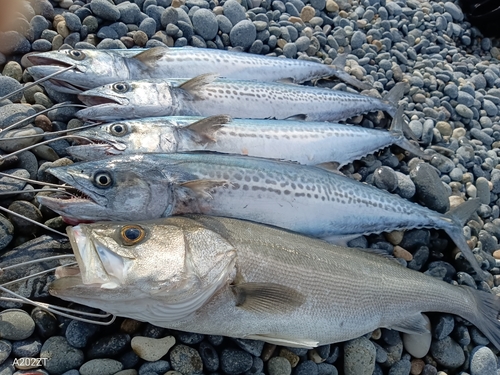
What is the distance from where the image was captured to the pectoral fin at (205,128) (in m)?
3.35

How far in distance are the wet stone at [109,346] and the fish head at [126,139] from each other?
1390 mm

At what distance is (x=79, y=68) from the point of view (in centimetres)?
370

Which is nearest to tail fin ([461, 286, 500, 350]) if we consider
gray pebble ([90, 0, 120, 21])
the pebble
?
the pebble

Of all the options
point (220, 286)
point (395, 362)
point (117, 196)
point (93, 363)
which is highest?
point (117, 196)

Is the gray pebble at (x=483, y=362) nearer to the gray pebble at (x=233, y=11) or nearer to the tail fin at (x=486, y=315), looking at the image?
the tail fin at (x=486, y=315)

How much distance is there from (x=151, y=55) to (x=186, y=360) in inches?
112

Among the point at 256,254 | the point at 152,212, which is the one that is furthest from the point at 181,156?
the point at 256,254

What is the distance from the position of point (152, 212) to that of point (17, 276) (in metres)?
1.02

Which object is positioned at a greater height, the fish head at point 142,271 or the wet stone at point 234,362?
the fish head at point 142,271

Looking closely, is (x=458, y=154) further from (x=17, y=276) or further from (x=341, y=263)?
(x=17, y=276)

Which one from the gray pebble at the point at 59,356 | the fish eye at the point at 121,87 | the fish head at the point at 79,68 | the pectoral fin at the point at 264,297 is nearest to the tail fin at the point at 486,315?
the pectoral fin at the point at 264,297

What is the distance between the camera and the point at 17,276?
2.76 meters

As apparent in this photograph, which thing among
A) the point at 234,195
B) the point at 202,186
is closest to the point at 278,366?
the point at 234,195

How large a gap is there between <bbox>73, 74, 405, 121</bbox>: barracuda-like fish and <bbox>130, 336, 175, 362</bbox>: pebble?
6.44ft
